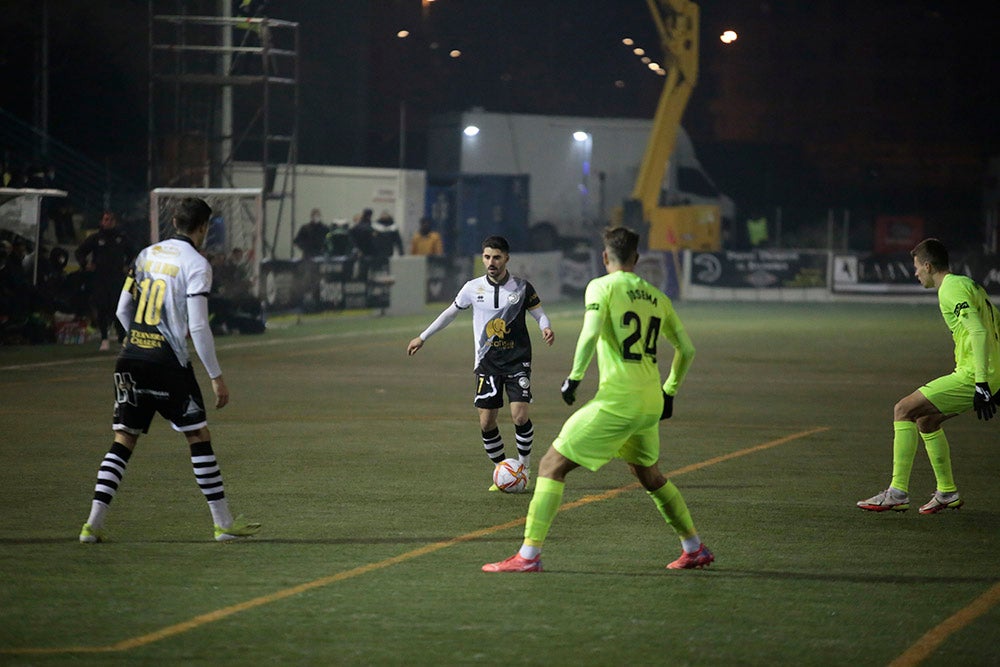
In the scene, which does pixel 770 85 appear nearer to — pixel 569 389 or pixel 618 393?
pixel 618 393

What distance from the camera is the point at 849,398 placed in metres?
18.3

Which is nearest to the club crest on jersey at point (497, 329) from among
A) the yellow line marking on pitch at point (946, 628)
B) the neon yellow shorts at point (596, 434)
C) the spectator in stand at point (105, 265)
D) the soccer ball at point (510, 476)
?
the soccer ball at point (510, 476)

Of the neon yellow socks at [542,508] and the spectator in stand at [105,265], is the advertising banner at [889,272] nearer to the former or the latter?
the spectator in stand at [105,265]

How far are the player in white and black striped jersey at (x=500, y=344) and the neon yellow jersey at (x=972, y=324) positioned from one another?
3051 millimetres

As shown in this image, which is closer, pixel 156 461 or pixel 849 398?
pixel 156 461

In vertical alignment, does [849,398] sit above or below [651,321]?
below

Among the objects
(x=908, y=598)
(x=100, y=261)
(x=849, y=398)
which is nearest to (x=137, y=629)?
(x=908, y=598)

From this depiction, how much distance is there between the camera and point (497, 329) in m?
11.3

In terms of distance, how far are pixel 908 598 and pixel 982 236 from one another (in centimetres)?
4997

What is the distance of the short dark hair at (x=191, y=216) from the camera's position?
8586 millimetres

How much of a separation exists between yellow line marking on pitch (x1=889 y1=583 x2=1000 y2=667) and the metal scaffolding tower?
24.9 metres

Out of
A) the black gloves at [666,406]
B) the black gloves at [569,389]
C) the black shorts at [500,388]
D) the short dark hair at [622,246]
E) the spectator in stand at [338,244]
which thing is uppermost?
the short dark hair at [622,246]

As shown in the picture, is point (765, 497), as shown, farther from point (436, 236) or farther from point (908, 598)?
point (436, 236)

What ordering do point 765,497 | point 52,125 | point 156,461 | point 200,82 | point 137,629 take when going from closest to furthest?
point 137,629 → point 765,497 → point 156,461 → point 200,82 → point 52,125
